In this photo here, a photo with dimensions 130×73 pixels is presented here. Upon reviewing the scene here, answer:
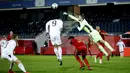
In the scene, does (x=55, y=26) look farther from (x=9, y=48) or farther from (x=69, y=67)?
(x=9, y=48)

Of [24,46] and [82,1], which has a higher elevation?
[82,1]

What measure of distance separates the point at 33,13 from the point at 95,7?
35.2ft

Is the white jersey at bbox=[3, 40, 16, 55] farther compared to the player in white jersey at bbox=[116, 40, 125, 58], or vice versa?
the player in white jersey at bbox=[116, 40, 125, 58]

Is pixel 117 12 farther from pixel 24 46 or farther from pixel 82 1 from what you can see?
pixel 24 46

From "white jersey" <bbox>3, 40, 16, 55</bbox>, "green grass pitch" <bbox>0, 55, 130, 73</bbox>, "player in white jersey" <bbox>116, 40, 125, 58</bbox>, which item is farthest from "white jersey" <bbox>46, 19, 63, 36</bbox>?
"player in white jersey" <bbox>116, 40, 125, 58</bbox>

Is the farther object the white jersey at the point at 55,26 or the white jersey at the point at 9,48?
the white jersey at the point at 55,26

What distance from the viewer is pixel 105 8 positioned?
4694 centimetres

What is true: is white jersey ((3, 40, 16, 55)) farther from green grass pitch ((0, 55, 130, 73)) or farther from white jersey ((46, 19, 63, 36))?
white jersey ((46, 19, 63, 36))

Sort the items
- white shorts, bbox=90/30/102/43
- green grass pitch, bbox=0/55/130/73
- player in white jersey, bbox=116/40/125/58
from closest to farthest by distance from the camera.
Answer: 1. green grass pitch, bbox=0/55/130/73
2. white shorts, bbox=90/30/102/43
3. player in white jersey, bbox=116/40/125/58

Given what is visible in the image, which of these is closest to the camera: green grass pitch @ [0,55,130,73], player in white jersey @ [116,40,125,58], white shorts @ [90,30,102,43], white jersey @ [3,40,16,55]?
white jersey @ [3,40,16,55]

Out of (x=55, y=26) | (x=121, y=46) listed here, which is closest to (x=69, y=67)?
(x=55, y=26)

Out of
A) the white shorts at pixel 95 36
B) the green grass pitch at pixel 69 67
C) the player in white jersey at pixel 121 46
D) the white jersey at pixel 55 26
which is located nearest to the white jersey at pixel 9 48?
the green grass pitch at pixel 69 67

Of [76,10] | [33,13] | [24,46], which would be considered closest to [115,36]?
[76,10]

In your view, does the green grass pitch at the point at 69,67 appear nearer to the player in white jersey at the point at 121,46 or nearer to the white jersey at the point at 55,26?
the white jersey at the point at 55,26
